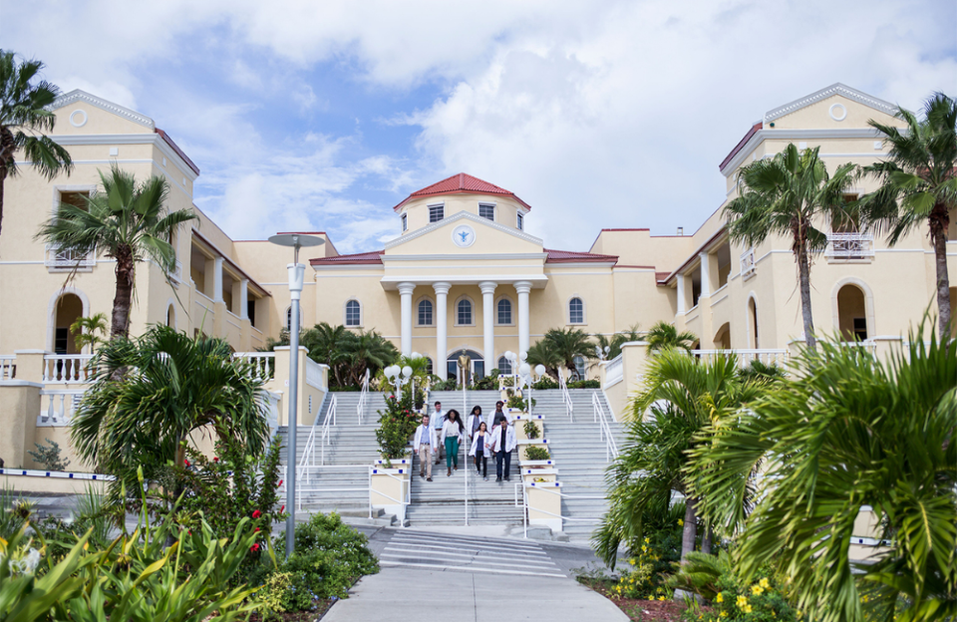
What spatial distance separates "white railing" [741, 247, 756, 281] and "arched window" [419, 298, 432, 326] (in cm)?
1668

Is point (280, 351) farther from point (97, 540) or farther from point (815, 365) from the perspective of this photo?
point (815, 365)

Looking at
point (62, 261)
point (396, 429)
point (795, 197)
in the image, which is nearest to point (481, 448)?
point (396, 429)

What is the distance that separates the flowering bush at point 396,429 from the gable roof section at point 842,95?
58.1 feet

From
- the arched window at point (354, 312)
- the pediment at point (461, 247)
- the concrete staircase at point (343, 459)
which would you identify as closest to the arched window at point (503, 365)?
the pediment at point (461, 247)

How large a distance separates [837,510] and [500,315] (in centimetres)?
3612

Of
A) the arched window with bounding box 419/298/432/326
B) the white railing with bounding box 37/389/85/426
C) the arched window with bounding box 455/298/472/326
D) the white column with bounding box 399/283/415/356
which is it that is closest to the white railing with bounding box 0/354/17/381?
the white railing with bounding box 37/389/85/426

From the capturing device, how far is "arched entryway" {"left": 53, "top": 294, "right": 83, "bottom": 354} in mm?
28109

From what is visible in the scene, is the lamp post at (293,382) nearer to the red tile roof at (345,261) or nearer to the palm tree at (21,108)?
the palm tree at (21,108)

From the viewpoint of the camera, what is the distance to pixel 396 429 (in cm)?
1744

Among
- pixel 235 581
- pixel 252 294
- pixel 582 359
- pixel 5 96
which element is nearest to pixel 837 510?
pixel 235 581

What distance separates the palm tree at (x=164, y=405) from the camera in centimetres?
868

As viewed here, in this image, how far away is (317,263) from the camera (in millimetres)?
40219

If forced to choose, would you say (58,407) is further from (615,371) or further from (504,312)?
(504,312)

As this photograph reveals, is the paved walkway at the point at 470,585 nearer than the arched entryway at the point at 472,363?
Yes
